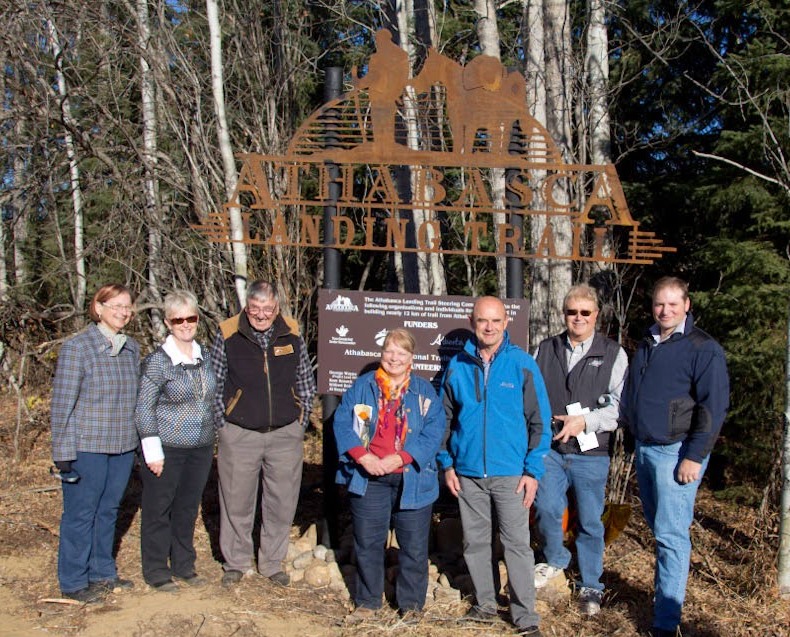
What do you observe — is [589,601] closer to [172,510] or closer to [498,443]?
[498,443]

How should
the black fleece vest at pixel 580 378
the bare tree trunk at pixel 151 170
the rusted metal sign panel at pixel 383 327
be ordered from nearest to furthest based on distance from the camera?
the black fleece vest at pixel 580 378, the rusted metal sign panel at pixel 383 327, the bare tree trunk at pixel 151 170

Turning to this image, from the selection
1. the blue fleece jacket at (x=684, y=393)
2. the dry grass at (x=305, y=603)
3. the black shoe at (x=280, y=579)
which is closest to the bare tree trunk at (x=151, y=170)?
the dry grass at (x=305, y=603)

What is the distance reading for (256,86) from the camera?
30.0ft

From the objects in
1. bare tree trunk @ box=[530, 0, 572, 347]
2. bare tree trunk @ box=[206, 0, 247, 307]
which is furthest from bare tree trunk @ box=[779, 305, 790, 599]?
bare tree trunk @ box=[206, 0, 247, 307]

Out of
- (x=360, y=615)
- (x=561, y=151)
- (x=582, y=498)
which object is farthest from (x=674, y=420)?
(x=561, y=151)

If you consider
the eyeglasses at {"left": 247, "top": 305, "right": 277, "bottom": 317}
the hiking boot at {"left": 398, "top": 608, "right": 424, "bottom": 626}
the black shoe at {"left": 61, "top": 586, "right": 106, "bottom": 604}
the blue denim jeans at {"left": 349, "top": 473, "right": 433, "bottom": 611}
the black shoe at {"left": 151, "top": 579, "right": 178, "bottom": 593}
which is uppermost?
the eyeglasses at {"left": 247, "top": 305, "right": 277, "bottom": 317}

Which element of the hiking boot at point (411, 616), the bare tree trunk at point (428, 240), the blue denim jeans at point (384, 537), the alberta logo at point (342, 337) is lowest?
the hiking boot at point (411, 616)

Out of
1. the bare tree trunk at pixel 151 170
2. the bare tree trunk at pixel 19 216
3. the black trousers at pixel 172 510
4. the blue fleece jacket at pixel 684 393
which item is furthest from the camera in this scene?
the bare tree trunk at pixel 19 216

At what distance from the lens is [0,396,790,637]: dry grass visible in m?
4.20

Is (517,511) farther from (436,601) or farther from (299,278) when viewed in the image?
(299,278)

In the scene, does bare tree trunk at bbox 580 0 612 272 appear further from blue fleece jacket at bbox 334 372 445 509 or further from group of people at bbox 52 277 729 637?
blue fleece jacket at bbox 334 372 445 509

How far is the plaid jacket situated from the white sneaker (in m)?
2.59

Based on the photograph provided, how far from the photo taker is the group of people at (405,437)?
3.96 m

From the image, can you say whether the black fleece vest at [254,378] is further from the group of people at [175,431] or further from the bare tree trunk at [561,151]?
the bare tree trunk at [561,151]
